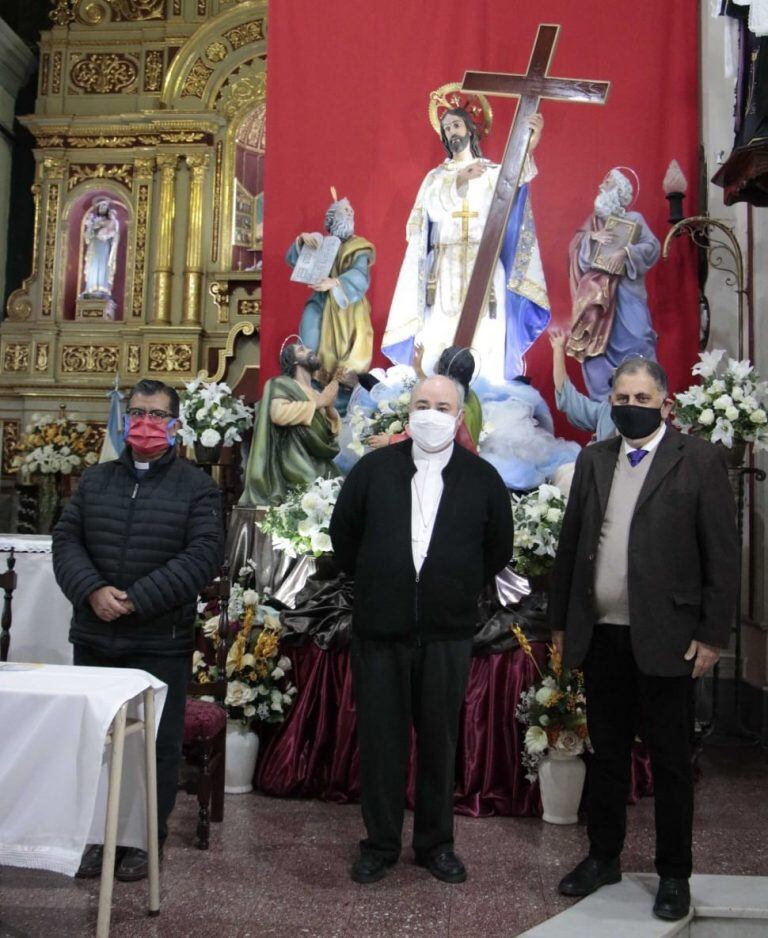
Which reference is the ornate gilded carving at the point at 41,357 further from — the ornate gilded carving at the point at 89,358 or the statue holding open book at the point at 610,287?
the statue holding open book at the point at 610,287

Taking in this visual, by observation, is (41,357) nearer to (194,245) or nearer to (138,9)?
(194,245)

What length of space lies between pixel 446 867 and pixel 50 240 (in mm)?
9796

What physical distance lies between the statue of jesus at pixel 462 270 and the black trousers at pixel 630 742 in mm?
4024

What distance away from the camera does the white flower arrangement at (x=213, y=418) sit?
21.5 ft

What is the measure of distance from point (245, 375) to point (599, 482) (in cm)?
811

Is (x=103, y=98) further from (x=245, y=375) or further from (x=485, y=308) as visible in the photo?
(x=485, y=308)

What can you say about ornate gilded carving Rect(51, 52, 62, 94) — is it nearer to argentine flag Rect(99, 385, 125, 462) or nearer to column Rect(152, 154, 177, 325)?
column Rect(152, 154, 177, 325)

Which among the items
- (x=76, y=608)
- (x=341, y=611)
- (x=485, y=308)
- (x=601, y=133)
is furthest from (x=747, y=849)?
(x=601, y=133)

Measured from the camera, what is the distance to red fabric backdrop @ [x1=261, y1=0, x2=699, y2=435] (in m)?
7.15

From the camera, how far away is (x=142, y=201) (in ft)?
37.3

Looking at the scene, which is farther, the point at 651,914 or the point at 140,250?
the point at 140,250

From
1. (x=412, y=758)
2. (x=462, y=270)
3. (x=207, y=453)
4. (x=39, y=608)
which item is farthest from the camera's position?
(x=462, y=270)

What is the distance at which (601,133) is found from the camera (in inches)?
285

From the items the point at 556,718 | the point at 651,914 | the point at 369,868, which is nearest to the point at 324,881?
the point at 369,868
